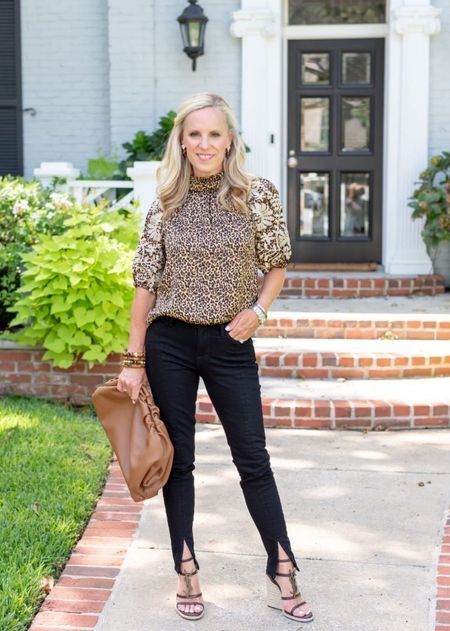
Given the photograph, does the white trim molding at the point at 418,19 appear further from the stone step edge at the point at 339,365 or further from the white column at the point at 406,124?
the stone step edge at the point at 339,365

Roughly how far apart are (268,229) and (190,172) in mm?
319

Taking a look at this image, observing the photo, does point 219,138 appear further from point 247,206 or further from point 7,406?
point 7,406

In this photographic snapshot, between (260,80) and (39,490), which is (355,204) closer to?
(260,80)

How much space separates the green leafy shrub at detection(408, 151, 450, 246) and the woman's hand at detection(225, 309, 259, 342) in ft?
17.2

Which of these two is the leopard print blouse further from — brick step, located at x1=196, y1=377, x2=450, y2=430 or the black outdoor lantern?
the black outdoor lantern

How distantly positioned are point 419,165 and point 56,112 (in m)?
3.34

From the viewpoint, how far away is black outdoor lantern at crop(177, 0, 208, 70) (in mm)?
8617

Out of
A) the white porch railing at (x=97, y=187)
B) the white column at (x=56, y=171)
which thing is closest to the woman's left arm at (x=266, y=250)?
the white porch railing at (x=97, y=187)

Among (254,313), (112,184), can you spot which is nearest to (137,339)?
(254,313)

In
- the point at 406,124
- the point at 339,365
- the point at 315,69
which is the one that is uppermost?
the point at 315,69

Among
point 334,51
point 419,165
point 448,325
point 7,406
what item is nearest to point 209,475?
point 7,406

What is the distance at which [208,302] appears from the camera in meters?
3.27

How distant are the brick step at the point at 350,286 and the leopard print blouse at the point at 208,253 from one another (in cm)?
495

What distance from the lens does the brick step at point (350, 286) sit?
8.38 metres
